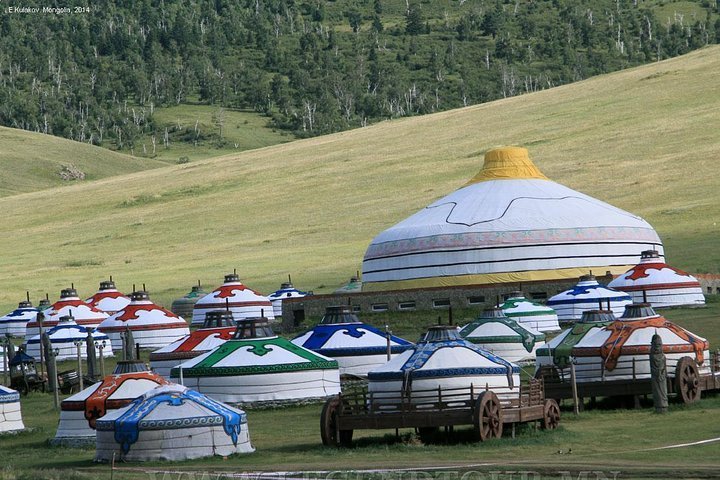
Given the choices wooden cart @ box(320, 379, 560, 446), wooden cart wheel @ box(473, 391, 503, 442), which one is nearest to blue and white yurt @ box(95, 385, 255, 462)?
wooden cart @ box(320, 379, 560, 446)

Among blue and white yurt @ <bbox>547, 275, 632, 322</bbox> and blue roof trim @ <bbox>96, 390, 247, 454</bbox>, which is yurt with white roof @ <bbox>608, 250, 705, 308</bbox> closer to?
blue and white yurt @ <bbox>547, 275, 632, 322</bbox>

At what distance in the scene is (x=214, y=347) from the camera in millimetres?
44656

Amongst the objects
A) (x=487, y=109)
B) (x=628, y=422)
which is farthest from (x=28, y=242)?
(x=628, y=422)

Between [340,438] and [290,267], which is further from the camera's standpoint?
[290,267]

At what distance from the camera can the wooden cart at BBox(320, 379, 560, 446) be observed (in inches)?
1155

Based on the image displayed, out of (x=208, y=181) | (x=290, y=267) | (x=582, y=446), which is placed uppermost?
(x=208, y=181)

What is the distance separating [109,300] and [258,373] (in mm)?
31842

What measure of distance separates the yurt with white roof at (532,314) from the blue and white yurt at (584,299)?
4.06 ft

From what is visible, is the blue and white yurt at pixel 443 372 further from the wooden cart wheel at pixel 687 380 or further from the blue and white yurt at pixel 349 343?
the blue and white yurt at pixel 349 343

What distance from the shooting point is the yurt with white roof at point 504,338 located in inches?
1818

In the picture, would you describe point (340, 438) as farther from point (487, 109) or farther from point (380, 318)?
point (487, 109)

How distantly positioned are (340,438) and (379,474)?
→ 618 cm

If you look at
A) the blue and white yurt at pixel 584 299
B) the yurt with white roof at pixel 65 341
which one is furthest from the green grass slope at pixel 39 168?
the blue and white yurt at pixel 584 299

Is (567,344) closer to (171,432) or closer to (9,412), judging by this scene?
(171,432)
